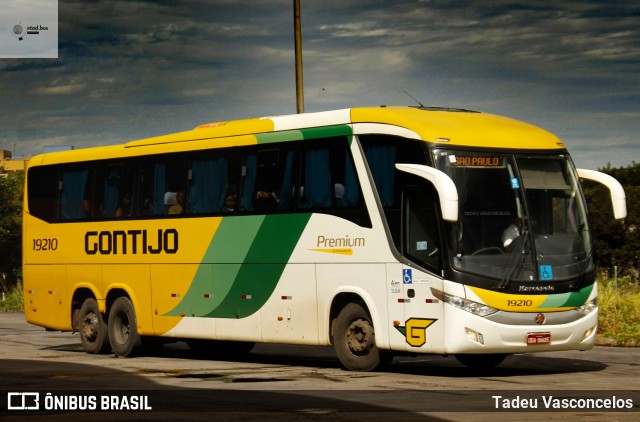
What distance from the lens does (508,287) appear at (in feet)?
56.6

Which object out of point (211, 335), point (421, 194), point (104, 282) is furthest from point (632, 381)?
point (104, 282)

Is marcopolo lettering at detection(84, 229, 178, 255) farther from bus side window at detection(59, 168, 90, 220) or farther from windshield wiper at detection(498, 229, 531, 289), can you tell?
windshield wiper at detection(498, 229, 531, 289)

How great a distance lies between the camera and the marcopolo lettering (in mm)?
22516

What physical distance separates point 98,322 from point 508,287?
9.59 m

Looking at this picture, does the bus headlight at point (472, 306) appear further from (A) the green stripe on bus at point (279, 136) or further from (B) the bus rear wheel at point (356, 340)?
(A) the green stripe on bus at point (279, 136)

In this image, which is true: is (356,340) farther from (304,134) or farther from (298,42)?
(298,42)

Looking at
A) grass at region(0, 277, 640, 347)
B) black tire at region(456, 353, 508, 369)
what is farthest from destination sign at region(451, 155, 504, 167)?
grass at region(0, 277, 640, 347)

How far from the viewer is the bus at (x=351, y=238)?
57.0 feet

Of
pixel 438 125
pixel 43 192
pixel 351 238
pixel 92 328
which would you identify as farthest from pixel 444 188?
pixel 43 192

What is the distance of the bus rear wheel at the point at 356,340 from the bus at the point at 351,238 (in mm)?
22

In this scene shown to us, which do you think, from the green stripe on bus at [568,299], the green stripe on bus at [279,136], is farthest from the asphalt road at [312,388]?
the green stripe on bus at [279,136]

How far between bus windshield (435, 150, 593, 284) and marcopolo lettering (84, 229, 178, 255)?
657cm

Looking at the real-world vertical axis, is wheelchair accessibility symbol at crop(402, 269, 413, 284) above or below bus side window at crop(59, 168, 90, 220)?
below

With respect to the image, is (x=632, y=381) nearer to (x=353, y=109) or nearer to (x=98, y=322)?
(x=353, y=109)
